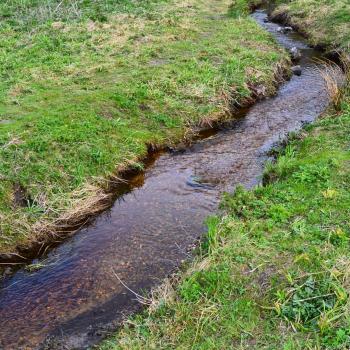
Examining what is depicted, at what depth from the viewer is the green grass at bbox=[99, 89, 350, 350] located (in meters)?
7.77

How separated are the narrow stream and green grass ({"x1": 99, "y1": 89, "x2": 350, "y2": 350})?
98 cm

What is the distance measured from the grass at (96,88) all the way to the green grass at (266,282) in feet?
14.5

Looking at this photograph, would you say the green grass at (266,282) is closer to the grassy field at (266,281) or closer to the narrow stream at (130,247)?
the grassy field at (266,281)

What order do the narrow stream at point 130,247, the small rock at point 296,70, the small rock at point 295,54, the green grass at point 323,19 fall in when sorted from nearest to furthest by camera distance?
the narrow stream at point 130,247
the small rock at point 296,70
the small rock at point 295,54
the green grass at point 323,19

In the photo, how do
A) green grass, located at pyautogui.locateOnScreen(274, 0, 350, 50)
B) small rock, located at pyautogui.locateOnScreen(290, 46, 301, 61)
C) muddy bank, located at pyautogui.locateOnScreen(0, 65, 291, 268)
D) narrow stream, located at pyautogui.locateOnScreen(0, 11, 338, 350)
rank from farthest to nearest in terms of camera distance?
green grass, located at pyautogui.locateOnScreen(274, 0, 350, 50)
small rock, located at pyautogui.locateOnScreen(290, 46, 301, 61)
muddy bank, located at pyautogui.locateOnScreen(0, 65, 291, 268)
narrow stream, located at pyautogui.locateOnScreen(0, 11, 338, 350)

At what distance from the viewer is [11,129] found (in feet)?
47.3

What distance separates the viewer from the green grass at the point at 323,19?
24.4 metres

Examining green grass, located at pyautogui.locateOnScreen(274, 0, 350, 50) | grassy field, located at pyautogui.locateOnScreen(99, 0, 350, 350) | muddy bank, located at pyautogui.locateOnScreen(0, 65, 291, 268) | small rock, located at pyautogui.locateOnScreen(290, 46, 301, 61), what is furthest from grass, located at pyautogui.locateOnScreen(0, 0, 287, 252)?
grassy field, located at pyautogui.locateOnScreen(99, 0, 350, 350)

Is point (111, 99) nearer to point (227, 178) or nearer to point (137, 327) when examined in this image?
point (227, 178)

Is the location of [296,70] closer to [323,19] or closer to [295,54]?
[295,54]

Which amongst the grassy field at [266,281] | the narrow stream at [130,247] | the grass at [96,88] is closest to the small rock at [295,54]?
the grass at [96,88]

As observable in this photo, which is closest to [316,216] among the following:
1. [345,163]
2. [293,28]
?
[345,163]

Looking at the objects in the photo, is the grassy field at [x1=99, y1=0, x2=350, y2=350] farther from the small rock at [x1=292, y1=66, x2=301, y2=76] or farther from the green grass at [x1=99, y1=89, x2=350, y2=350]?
the small rock at [x1=292, y1=66, x2=301, y2=76]

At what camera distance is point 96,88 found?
18000 mm
